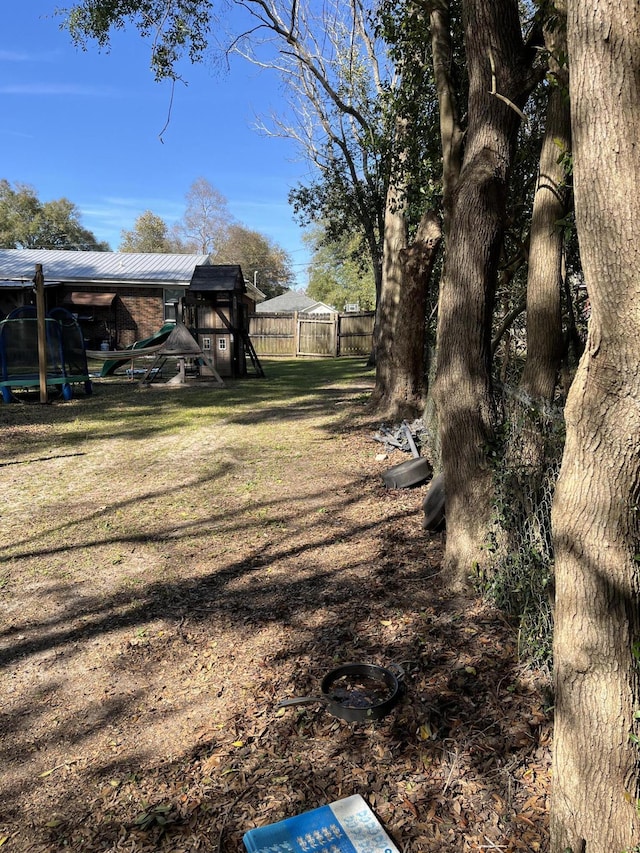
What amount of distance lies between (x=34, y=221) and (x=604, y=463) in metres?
63.2

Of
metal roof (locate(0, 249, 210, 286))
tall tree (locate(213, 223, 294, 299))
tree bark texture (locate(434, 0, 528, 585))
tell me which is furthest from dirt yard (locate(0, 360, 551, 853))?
tall tree (locate(213, 223, 294, 299))

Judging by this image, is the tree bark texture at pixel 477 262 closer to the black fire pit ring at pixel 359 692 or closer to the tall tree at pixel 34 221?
the black fire pit ring at pixel 359 692

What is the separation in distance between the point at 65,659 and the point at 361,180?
54.1 feet

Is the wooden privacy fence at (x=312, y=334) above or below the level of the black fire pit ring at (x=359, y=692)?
above

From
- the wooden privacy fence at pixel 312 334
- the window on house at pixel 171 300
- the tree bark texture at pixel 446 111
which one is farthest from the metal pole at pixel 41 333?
the wooden privacy fence at pixel 312 334

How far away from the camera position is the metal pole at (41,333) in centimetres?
975

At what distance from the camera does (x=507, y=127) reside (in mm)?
3539

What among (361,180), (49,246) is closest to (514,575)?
(361,180)

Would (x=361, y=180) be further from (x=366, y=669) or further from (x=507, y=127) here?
(x=366, y=669)

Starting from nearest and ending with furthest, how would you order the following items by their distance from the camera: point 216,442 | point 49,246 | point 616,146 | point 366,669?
point 616,146
point 366,669
point 216,442
point 49,246

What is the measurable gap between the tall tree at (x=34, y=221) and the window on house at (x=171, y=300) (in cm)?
3707

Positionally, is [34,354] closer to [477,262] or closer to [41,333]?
[41,333]

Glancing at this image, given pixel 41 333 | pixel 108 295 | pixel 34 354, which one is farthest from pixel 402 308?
pixel 108 295

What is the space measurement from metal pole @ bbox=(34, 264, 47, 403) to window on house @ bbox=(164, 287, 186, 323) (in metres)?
13.5
